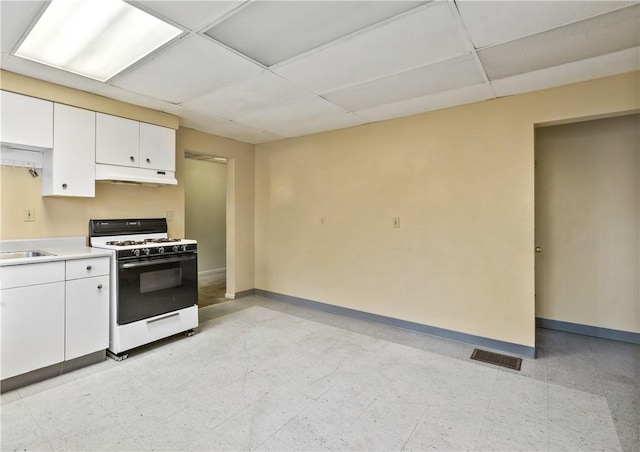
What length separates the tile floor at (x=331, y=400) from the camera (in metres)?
1.85

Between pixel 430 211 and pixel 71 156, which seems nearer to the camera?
pixel 71 156

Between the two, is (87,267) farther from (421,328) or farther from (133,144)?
(421,328)

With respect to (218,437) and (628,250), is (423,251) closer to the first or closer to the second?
(628,250)

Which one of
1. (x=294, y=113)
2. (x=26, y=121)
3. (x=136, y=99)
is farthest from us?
(x=294, y=113)

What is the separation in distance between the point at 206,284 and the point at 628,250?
5.98 metres

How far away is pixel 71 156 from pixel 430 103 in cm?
346

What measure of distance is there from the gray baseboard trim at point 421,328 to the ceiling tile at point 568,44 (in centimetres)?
246

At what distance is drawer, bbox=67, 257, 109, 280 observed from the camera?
259 centimetres

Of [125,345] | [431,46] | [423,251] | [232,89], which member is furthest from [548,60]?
[125,345]

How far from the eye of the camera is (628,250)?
329cm

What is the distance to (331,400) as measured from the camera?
2252 millimetres

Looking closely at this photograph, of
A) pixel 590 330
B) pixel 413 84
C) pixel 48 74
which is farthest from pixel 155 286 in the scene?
pixel 590 330

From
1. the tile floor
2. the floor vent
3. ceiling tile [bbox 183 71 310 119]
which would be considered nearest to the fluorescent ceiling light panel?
ceiling tile [bbox 183 71 310 119]

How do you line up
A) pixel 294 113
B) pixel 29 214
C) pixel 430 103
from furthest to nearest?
1. pixel 294 113
2. pixel 430 103
3. pixel 29 214
